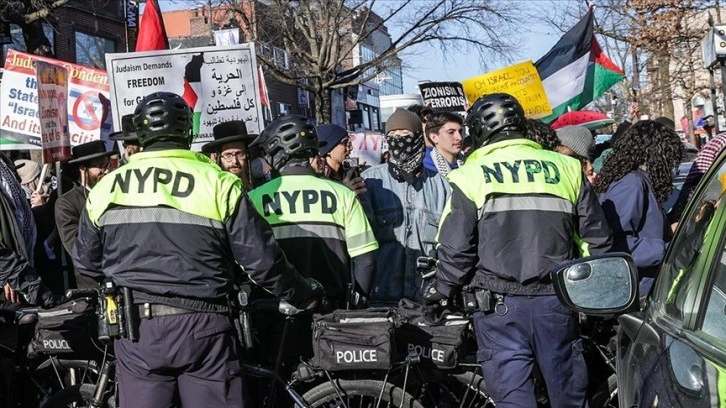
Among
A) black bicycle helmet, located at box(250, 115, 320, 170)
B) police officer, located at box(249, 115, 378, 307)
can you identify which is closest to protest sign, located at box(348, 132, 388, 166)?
black bicycle helmet, located at box(250, 115, 320, 170)

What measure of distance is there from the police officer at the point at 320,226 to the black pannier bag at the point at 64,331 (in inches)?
46.9

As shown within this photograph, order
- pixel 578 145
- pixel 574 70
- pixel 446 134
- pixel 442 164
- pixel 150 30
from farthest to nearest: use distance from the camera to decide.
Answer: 1. pixel 574 70
2. pixel 150 30
3. pixel 442 164
4. pixel 446 134
5. pixel 578 145

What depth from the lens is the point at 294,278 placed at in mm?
4738

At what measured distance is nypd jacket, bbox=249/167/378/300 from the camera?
213 inches

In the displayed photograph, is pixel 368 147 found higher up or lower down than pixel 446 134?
lower down

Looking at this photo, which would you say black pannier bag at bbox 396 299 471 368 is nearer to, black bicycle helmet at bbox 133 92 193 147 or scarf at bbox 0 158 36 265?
black bicycle helmet at bbox 133 92 193 147

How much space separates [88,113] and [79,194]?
2.66 m

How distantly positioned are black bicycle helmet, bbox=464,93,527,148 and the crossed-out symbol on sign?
567 cm

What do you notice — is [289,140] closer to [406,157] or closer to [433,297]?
[406,157]

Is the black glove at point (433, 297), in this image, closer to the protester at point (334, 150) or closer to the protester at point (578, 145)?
the protester at point (334, 150)

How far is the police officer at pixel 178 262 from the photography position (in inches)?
175

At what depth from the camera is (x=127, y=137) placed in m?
5.78

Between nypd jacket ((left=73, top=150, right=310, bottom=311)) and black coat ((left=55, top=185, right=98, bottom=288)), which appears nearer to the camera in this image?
nypd jacket ((left=73, top=150, right=310, bottom=311))

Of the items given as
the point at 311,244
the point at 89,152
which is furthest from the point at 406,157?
the point at 89,152
